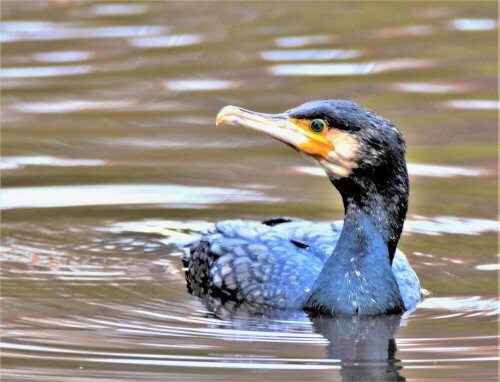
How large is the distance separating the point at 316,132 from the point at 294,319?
3.70 ft

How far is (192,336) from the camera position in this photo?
7.68 meters

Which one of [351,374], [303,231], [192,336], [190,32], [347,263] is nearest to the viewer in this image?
[351,374]

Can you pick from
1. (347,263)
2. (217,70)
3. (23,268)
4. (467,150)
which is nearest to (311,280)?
(347,263)

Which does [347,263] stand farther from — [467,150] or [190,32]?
[190,32]

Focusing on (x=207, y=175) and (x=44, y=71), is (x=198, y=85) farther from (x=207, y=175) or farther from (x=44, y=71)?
(x=207, y=175)

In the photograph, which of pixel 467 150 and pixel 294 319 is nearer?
pixel 294 319

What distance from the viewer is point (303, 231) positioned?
8984 mm

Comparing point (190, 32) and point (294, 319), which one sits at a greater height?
point (190, 32)

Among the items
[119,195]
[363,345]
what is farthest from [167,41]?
[363,345]

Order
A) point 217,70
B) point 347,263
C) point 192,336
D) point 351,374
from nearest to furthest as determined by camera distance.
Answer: point 351,374
point 192,336
point 347,263
point 217,70

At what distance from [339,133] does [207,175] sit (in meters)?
3.54

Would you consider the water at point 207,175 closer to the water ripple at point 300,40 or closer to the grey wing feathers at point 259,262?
the water ripple at point 300,40

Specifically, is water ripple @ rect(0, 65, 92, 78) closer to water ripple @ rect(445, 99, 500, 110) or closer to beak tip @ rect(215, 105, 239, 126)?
water ripple @ rect(445, 99, 500, 110)

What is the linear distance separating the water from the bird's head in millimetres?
952
